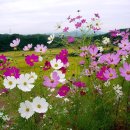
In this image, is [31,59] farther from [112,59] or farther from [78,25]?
[78,25]

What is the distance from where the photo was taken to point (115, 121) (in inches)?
147

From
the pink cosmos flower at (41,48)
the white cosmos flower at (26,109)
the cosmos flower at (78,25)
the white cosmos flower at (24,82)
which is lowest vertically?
the white cosmos flower at (26,109)

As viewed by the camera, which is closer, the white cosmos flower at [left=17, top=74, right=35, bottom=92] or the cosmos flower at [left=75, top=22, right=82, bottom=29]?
the white cosmos flower at [left=17, top=74, right=35, bottom=92]

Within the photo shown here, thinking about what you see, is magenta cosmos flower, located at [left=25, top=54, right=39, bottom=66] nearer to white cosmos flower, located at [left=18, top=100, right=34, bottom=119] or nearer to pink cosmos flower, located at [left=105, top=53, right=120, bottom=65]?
pink cosmos flower, located at [left=105, top=53, right=120, bottom=65]

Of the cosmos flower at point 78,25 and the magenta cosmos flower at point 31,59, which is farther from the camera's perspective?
the cosmos flower at point 78,25

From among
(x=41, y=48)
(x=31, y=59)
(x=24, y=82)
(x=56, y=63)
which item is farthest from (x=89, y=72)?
(x=24, y=82)

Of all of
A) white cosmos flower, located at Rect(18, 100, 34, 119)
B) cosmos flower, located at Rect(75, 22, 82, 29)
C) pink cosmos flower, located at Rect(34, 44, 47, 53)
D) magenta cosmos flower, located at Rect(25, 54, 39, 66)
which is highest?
cosmos flower, located at Rect(75, 22, 82, 29)

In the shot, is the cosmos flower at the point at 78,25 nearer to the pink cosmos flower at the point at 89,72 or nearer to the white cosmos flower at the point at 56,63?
the pink cosmos flower at the point at 89,72

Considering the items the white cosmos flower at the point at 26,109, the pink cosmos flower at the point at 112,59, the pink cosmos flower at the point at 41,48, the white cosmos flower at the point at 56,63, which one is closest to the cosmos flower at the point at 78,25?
the pink cosmos flower at the point at 41,48

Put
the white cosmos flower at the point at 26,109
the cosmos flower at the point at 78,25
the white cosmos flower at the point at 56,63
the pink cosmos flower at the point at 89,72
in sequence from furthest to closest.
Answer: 1. the cosmos flower at the point at 78,25
2. the pink cosmos flower at the point at 89,72
3. the white cosmos flower at the point at 56,63
4. the white cosmos flower at the point at 26,109

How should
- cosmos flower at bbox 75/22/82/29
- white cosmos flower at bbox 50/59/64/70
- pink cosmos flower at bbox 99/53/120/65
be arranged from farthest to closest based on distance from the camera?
cosmos flower at bbox 75/22/82/29 → pink cosmos flower at bbox 99/53/120/65 → white cosmos flower at bbox 50/59/64/70

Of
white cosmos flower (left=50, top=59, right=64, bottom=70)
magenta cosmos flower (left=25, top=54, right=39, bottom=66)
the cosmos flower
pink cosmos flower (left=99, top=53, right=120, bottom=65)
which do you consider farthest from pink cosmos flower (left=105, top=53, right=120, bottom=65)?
the cosmos flower

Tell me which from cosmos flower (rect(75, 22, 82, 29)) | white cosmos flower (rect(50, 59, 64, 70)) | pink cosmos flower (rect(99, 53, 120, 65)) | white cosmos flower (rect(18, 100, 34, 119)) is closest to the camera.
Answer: white cosmos flower (rect(18, 100, 34, 119))

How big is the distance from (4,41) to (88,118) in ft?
97.9
